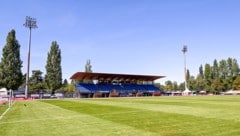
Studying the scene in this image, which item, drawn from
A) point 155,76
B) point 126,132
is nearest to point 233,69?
point 155,76

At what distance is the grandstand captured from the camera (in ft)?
287

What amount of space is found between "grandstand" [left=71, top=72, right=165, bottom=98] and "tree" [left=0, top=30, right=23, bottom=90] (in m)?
16.8

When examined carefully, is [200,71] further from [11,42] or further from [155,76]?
[11,42]

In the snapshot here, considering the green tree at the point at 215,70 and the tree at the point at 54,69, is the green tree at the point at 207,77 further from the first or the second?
the tree at the point at 54,69

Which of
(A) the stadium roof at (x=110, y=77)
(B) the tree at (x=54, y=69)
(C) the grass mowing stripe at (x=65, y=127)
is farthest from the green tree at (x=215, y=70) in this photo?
(C) the grass mowing stripe at (x=65, y=127)

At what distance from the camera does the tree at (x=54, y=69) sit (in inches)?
3477

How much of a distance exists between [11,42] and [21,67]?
26.6 feet

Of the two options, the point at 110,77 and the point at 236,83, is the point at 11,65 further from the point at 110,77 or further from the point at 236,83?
the point at 236,83

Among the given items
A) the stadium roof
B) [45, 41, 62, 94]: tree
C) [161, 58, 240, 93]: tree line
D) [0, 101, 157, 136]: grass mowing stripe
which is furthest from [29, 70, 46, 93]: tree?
[0, 101, 157, 136]: grass mowing stripe

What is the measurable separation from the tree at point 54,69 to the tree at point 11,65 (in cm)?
1169

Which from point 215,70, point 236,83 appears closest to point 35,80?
point 215,70

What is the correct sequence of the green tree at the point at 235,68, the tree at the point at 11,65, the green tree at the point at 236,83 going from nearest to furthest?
the tree at the point at 11,65
the green tree at the point at 236,83
the green tree at the point at 235,68

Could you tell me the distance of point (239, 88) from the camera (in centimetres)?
11712

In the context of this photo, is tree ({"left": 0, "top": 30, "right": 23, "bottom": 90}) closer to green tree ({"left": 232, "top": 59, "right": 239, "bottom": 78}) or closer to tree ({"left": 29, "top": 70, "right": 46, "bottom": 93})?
tree ({"left": 29, "top": 70, "right": 46, "bottom": 93})
